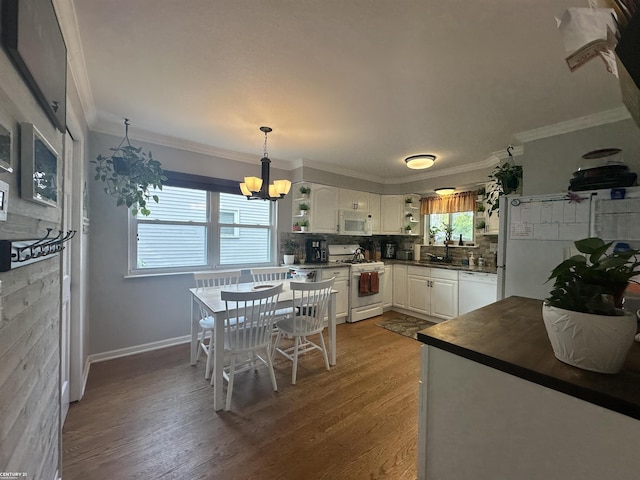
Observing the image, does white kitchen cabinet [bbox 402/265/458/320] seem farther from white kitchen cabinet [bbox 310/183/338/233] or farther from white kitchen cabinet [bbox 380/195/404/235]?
white kitchen cabinet [bbox 310/183/338/233]

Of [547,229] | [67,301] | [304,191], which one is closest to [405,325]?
[547,229]

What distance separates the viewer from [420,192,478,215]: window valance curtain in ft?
14.4

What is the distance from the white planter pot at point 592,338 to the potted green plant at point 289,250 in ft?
10.7

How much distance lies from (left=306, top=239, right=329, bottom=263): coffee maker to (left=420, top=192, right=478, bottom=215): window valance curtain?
2061 mm

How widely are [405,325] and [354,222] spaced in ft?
5.89

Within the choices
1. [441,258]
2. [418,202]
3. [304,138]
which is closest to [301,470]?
[304,138]

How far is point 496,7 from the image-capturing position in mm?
1272

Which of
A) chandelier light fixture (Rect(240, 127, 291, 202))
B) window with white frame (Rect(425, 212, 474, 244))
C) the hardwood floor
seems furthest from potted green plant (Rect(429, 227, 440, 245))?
chandelier light fixture (Rect(240, 127, 291, 202))

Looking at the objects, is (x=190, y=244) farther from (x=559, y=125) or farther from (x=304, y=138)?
(x=559, y=125)

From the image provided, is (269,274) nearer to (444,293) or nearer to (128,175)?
(128,175)

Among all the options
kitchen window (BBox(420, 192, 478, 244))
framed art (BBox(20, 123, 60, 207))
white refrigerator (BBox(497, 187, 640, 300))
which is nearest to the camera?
framed art (BBox(20, 123, 60, 207))

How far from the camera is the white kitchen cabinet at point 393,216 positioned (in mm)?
4883

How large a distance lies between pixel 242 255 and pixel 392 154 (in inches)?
96.3

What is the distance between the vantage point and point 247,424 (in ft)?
6.20
